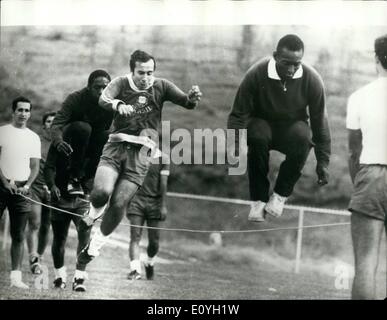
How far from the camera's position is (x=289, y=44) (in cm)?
552

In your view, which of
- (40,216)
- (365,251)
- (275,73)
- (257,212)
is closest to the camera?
(365,251)

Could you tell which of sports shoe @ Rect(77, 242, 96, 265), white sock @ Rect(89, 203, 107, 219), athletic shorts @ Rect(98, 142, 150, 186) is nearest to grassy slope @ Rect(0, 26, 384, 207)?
athletic shorts @ Rect(98, 142, 150, 186)

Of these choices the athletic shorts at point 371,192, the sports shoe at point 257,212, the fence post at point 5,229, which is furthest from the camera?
the fence post at point 5,229

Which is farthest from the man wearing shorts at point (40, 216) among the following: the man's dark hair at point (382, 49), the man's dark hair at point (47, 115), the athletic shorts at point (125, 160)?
the man's dark hair at point (382, 49)

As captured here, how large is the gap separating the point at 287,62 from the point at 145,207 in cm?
148

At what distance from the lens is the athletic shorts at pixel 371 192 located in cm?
536

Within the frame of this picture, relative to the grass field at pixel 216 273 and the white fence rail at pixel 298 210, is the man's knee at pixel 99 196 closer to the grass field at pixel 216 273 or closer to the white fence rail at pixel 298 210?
the grass field at pixel 216 273

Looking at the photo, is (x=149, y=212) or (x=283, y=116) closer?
(x=283, y=116)

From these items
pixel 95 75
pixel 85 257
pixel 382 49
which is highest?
pixel 382 49

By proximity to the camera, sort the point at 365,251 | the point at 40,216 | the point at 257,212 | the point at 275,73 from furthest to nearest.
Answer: the point at 40,216 → the point at 257,212 → the point at 275,73 → the point at 365,251

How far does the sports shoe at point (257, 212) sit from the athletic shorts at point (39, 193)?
4.96 ft

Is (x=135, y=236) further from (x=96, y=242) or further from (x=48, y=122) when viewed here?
(x=48, y=122)

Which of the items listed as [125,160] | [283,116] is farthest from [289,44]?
[125,160]
